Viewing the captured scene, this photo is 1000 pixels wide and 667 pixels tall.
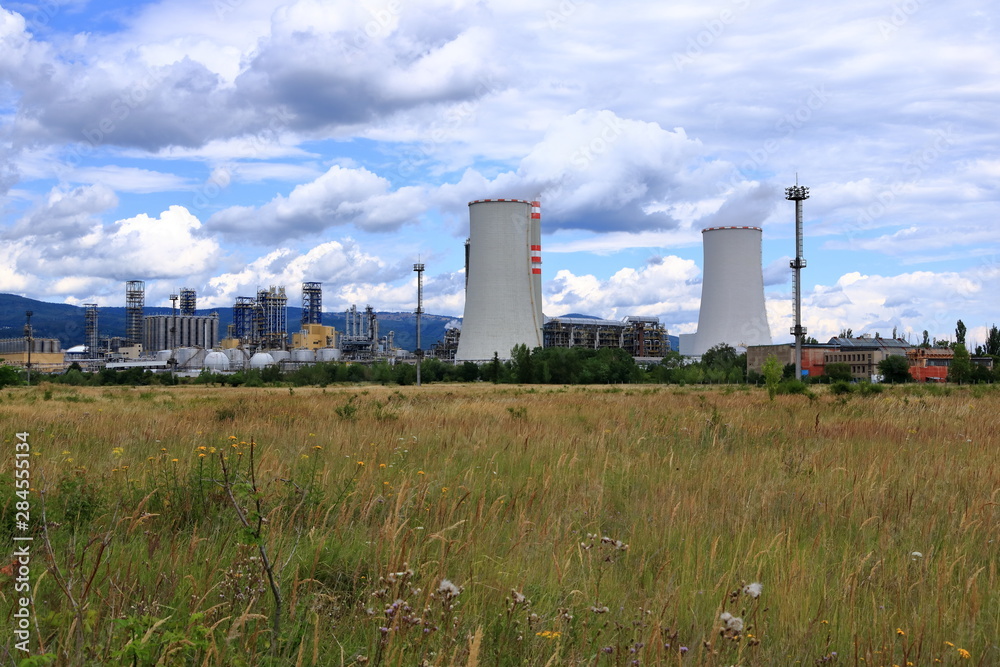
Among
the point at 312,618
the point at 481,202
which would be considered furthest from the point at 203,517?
the point at 481,202

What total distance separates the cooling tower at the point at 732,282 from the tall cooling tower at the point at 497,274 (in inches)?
515

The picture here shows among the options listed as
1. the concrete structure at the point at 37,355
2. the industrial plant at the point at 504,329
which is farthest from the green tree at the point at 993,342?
the concrete structure at the point at 37,355

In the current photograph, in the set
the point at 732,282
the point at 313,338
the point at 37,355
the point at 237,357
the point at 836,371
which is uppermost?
the point at 732,282

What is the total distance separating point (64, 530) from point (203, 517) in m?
0.62

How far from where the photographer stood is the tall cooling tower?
160 feet

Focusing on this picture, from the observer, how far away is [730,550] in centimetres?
336

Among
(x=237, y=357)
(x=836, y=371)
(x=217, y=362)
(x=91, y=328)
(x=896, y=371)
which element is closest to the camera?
(x=896, y=371)

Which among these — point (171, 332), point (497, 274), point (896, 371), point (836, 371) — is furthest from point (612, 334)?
point (171, 332)

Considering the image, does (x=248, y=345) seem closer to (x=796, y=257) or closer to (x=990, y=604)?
(x=796, y=257)

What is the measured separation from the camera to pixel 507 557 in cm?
311

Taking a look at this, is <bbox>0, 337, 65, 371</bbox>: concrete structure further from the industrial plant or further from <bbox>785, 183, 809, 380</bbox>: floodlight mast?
<bbox>785, 183, 809, 380</bbox>: floodlight mast

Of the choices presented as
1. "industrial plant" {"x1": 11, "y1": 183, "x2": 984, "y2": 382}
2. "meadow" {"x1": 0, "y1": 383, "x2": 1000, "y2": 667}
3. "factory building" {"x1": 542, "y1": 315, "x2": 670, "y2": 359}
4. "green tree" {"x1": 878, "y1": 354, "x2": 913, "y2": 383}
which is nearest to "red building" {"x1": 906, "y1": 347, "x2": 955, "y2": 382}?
"industrial plant" {"x1": 11, "y1": 183, "x2": 984, "y2": 382}

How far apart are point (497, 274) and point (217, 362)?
49.7m

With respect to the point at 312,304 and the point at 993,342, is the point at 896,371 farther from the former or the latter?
the point at 312,304
